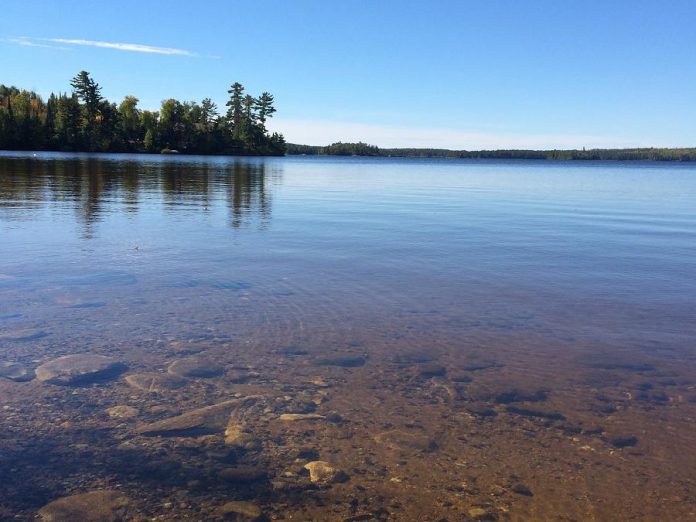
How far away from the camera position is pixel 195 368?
21.8ft

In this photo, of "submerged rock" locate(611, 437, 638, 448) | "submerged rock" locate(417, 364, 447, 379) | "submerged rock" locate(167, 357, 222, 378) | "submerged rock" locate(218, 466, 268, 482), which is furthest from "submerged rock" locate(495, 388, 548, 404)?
"submerged rock" locate(167, 357, 222, 378)

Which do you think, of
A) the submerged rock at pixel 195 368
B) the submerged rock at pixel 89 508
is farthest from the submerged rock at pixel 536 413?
the submerged rock at pixel 89 508

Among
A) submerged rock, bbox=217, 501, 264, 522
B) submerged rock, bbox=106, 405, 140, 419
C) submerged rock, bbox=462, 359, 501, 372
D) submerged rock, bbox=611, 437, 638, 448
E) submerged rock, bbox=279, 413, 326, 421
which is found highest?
submerged rock, bbox=462, 359, 501, 372

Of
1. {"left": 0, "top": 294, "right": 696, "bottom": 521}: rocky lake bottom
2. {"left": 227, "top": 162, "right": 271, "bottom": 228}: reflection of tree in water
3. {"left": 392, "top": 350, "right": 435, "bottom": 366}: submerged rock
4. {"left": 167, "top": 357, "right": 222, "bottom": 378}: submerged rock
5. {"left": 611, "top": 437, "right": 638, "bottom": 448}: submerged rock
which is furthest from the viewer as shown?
{"left": 227, "top": 162, "right": 271, "bottom": 228}: reflection of tree in water

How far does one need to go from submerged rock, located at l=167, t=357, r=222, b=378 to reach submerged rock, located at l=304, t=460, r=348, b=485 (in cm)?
217

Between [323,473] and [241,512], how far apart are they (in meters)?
0.81

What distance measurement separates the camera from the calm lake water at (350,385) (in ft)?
14.5

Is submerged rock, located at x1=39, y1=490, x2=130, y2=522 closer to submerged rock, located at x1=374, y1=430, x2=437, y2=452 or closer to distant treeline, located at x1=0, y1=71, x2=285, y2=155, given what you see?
submerged rock, located at x1=374, y1=430, x2=437, y2=452

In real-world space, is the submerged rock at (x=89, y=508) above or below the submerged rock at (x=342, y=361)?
below

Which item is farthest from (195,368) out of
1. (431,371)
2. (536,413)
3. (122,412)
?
(536,413)

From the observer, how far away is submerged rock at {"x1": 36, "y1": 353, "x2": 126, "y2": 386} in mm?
6121

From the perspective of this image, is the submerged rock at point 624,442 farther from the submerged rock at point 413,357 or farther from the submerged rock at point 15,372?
Result: the submerged rock at point 15,372

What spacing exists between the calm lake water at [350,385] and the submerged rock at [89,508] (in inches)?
1.3

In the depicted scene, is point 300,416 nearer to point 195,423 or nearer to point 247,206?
point 195,423
